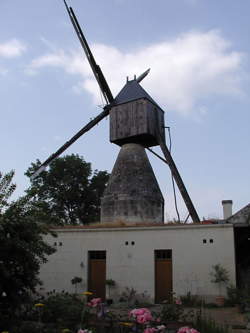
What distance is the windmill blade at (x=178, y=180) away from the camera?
18828 mm

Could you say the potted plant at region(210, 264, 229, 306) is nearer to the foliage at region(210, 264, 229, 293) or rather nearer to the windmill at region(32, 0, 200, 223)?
the foliage at region(210, 264, 229, 293)

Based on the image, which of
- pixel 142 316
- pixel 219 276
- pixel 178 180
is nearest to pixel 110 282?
pixel 219 276

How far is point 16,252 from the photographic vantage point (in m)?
7.46

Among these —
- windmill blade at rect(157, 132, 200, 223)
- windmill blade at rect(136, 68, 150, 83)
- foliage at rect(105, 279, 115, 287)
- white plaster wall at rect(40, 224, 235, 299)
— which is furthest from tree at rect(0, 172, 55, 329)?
windmill blade at rect(136, 68, 150, 83)

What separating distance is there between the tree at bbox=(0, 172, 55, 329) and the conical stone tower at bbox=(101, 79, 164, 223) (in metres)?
10.9

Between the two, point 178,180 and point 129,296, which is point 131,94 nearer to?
point 178,180

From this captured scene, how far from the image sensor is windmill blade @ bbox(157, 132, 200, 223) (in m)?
18.8

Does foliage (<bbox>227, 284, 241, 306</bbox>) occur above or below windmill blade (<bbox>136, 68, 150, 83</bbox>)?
below

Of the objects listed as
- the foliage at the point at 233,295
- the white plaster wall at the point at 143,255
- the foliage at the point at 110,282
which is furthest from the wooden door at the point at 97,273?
the foliage at the point at 233,295

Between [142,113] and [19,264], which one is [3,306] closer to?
[19,264]

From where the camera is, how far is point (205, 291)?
1375cm

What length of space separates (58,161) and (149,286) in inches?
966

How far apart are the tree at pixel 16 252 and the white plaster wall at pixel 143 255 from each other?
724 cm

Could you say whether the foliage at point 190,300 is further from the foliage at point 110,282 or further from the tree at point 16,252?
the tree at point 16,252
